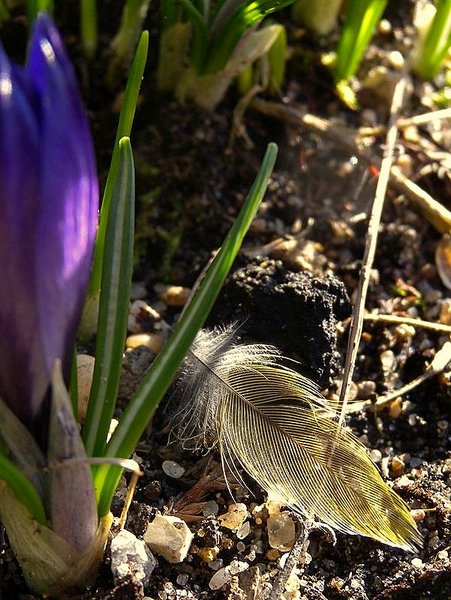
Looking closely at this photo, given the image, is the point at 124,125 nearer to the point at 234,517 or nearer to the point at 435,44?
the point at 234,517

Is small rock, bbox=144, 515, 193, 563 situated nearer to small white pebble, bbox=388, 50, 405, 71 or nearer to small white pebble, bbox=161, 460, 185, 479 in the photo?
small white pebble, bbox=161, 460, 185, 479

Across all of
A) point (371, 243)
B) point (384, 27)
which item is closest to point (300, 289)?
point (371, 243)

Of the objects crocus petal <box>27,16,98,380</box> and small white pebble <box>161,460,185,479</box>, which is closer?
crocus petal <box>27,16,98,380</box>

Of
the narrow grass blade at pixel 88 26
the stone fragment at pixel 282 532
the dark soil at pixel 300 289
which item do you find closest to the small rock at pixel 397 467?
the dark soil at pixel 300 289

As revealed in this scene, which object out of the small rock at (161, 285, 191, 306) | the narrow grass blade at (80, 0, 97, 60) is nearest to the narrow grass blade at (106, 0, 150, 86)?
the narrow grass blade at (80, 0, 97, 60)

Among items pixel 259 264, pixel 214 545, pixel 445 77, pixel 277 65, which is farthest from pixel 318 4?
pixel 214 545
